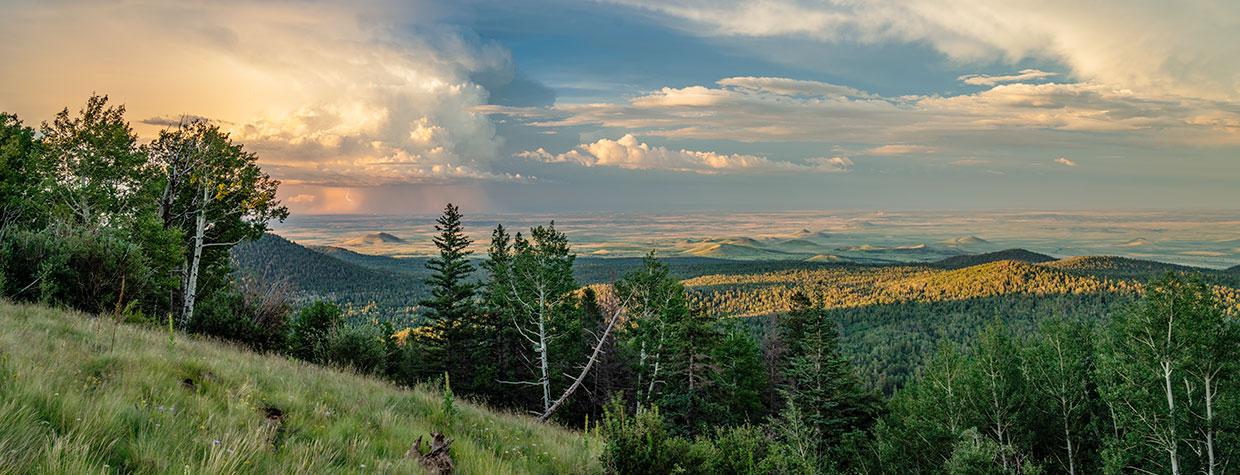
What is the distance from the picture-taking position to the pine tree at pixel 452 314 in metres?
44.2

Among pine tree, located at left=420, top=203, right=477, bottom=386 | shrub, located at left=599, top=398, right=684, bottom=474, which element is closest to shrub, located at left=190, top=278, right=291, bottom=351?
pine tree, located at left=420, top=203, right=477, bottom=386

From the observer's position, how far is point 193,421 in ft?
16.0

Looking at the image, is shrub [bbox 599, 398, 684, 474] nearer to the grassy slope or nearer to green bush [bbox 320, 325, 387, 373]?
the grassy slope

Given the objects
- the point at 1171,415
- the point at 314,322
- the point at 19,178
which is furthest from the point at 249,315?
the point at 1171,415

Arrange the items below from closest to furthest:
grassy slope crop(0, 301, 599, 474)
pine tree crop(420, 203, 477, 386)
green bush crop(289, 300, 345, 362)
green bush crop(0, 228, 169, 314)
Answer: grassy slope crop(0, 301, 599, 474) < green bush crop(0, 228, 169, 314) < green bush crop(289, 300, 345, 362) < pine tree crop(420, 203, 477, 386)

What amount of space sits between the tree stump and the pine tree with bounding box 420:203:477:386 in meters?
38.6

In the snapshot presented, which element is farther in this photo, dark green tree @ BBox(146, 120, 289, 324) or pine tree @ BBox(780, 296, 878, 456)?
pine tree @ BBox(780, 296, 878, 456)

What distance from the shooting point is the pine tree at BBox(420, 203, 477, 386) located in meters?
44.2

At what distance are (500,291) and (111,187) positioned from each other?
74.5 feet

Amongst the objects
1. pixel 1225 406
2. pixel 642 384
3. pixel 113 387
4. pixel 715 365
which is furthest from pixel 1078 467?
pixel 113 387

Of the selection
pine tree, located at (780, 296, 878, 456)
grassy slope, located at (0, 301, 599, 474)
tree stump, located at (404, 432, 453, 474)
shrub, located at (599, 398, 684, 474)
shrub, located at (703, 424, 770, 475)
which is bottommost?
pine tree, located at (780, 296, 878, 456)

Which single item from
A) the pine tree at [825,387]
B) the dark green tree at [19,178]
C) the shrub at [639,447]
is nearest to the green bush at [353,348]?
the dark green tree at [19,178]

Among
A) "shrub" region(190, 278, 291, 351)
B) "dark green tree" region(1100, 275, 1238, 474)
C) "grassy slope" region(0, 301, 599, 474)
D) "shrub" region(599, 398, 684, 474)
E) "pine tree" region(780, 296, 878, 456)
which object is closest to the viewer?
"grassy slope" region(0, 301, 599, 474)

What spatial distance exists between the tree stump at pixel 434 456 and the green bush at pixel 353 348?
24755mm
